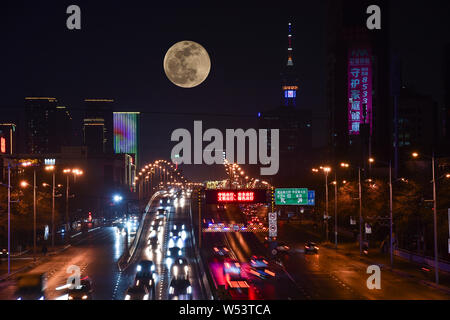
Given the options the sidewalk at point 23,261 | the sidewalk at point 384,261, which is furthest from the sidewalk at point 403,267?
the sidewalk at point 23,261

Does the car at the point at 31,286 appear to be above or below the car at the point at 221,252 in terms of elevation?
above

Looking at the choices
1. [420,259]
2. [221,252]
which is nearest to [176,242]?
[221,252]

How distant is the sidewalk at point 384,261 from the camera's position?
1830 inches

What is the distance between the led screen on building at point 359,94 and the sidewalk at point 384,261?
70.7 m

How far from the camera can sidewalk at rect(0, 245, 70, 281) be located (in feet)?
174

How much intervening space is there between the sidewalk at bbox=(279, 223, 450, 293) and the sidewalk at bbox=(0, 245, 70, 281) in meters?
33.9

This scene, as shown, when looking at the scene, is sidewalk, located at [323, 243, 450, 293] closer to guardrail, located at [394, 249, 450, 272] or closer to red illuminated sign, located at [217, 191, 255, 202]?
guardrail, located at [394, 249, 450, 272]

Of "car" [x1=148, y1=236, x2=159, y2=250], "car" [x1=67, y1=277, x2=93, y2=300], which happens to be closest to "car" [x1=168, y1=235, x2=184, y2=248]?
"car" [x1=148, y1=236, x2=159, y2=250]

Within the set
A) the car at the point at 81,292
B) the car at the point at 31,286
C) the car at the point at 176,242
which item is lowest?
the car at the point at 176,242

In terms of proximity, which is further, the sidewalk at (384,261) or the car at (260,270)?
the car at (260,270)

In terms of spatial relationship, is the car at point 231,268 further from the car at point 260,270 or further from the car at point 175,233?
the car at point 175,233

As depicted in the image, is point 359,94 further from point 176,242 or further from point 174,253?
point 174,253
